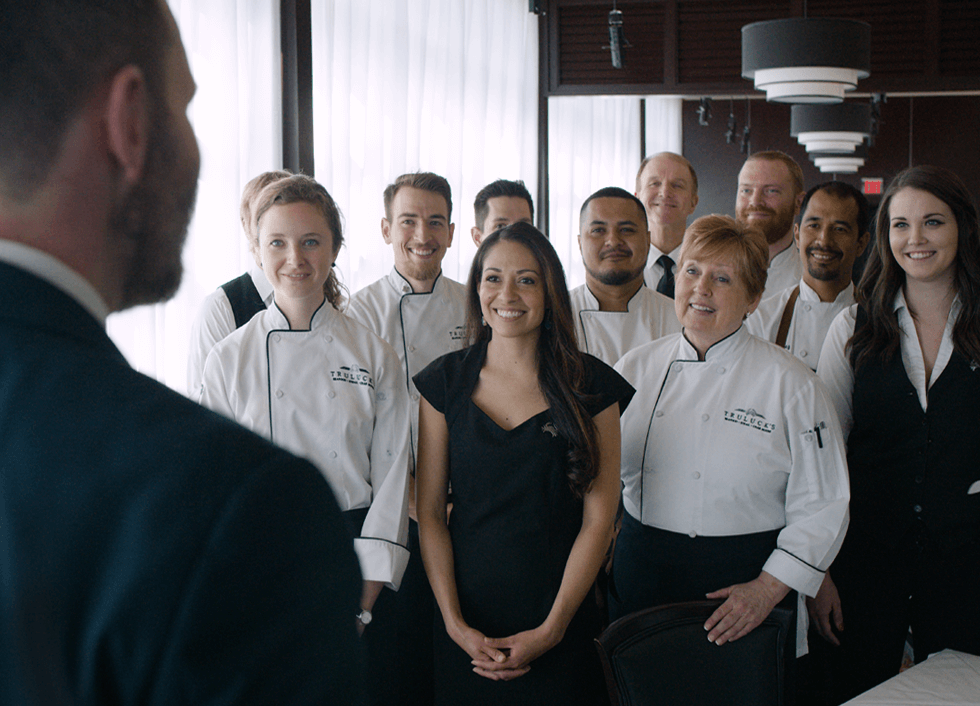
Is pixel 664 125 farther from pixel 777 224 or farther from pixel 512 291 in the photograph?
pixel 512 291

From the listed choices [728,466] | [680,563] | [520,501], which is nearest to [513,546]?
[520,501]

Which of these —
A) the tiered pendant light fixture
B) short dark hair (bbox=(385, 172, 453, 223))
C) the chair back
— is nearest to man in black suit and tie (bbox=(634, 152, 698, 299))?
short dark hair (bbox=(385, 172, 453, 223))

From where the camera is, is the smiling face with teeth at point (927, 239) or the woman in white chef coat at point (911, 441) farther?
the smiling face with teeth at point (927, 239)

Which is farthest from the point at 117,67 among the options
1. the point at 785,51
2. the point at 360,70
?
the point at 360,70

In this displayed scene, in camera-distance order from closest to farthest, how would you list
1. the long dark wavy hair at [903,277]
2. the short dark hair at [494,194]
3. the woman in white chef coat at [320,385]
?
the woman in white chef coat at [320,385], the long dark wavy hair at [903,277], the short dark hair at [494,194]

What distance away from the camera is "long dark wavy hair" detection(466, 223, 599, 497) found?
1.85 m

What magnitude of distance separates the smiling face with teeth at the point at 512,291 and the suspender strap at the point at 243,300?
789 millimetres

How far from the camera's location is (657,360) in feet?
6.98

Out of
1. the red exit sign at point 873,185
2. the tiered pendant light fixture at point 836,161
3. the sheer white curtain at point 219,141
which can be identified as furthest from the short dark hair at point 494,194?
the red exit sign at point 873,185

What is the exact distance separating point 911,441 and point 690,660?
34.4 inches

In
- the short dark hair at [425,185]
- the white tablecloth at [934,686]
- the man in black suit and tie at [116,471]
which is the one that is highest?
the short dark hair at [425,185]

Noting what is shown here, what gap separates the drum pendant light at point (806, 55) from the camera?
272 cm

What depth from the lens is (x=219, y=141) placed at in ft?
9.54

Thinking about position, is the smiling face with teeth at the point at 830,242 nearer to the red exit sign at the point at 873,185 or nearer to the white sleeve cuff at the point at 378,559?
the white sleeve cuff at the point at 378,559
